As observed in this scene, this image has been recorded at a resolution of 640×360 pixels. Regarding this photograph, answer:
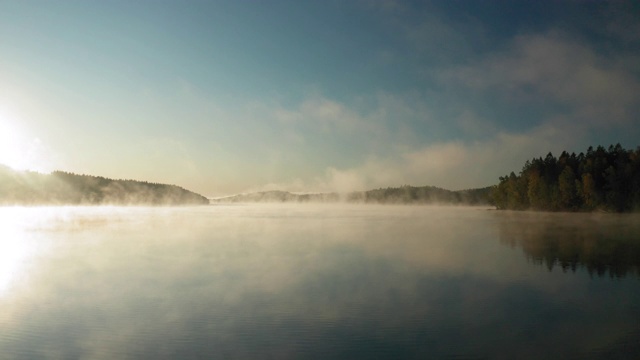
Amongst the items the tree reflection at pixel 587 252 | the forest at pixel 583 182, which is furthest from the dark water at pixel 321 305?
the forest at pixel 583 182

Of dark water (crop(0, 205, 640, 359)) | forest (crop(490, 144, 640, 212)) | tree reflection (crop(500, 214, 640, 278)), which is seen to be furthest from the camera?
forest (crop(490, 144, 640, 212))

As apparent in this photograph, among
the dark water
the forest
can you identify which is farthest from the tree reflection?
the forest

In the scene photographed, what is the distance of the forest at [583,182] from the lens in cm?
8494

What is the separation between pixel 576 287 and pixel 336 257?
44.1 feet

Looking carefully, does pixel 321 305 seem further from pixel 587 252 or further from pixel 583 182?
pixel 583 182

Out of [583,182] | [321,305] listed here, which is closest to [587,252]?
[321,305]

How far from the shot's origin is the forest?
3344 inches

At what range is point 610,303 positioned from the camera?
51.1 feet

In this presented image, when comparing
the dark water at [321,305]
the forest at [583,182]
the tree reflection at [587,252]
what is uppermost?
the forest at [583,182]

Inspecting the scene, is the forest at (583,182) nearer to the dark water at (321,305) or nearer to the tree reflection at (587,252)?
the tree reflection at (587,252)

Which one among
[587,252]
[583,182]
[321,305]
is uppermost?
[583,182]

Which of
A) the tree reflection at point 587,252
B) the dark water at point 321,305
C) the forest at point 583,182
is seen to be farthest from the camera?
the forest at point 583,182

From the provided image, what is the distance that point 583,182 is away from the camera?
300 feet

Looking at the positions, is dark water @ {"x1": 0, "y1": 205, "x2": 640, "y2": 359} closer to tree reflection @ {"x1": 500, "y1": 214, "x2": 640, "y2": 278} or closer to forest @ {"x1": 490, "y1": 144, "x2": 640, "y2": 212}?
tree reflection @ {"x1": 500, "y1": 214, "x2": 640, "y2": 278}
